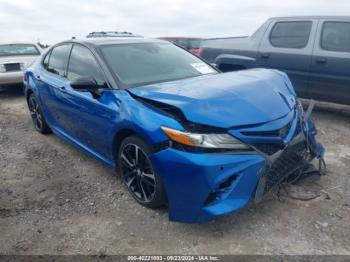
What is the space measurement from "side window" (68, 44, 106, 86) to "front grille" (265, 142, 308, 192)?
192cm

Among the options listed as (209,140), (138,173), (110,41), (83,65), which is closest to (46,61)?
(83,65)

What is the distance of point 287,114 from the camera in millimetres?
3268

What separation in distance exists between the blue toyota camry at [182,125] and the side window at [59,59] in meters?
0.23

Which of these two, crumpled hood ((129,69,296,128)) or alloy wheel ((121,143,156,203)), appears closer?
crumpled hood ((129,69,296,128))

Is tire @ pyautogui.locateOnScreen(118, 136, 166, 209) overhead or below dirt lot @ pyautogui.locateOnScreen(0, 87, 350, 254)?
overhead

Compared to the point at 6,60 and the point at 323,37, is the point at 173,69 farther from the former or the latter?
the point at 6,60

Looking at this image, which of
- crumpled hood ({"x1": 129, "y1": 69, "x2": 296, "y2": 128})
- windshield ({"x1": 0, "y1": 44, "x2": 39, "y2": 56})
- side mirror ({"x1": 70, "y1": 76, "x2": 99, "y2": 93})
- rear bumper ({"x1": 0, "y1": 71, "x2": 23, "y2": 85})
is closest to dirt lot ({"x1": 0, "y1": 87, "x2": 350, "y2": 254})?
crumpled hood ({"x1": 129, "y1": 69, "x2": 296, "y2": 128})

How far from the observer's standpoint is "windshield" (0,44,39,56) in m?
9.66

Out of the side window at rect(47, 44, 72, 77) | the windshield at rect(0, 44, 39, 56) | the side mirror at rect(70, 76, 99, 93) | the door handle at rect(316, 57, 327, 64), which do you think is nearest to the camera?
the side mirror at rect(70, 76, 99, 93)

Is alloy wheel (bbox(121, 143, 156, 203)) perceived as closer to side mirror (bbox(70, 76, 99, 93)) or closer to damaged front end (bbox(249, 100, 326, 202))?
side mirror (bbox(70, 76, 99, 93))

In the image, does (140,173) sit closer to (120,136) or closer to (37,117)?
(120,136)

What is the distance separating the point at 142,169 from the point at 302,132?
60.7 inches

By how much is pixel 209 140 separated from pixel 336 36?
412 cm

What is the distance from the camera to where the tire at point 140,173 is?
3.19 meters
